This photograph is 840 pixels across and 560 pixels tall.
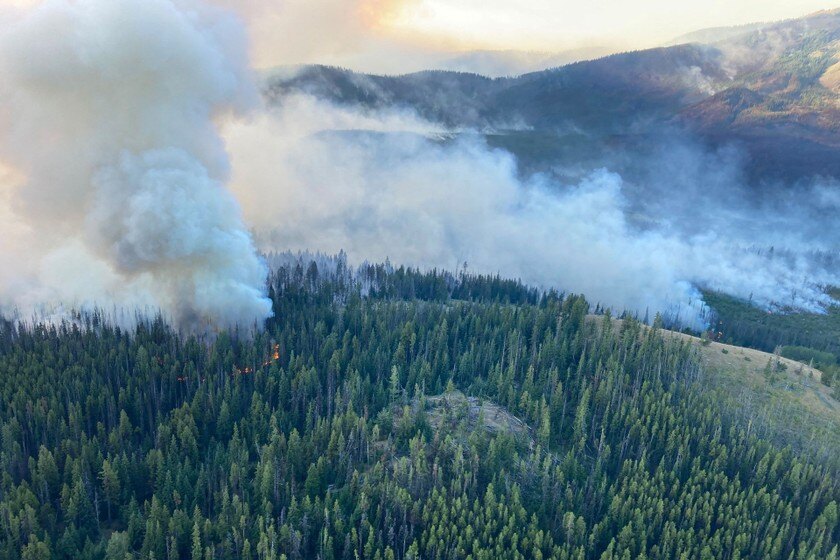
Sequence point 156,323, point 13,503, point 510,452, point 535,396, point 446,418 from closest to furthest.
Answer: point 13,503
point 510,452
point 446,418
point 535,396
point 156,323

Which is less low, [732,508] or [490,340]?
[490,340]

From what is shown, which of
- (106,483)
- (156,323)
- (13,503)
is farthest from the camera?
(156,323)

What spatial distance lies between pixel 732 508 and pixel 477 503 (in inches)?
1893

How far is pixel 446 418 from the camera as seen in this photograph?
150m

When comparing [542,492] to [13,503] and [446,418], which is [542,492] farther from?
[13,503]

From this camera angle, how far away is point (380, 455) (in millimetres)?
136625

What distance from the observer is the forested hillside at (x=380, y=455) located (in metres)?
116

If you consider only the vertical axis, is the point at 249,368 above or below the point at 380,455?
above

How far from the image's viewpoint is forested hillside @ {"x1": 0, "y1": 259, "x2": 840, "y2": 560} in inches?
4555

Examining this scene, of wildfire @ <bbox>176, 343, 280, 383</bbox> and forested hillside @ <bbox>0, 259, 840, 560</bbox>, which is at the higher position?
wildfire @ <bbox>176, 343, 280, 383</bbox>

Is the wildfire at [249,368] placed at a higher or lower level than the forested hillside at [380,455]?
higher

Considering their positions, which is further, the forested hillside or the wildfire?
the wildfire

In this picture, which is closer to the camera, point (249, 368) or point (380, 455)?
point (380, 455)

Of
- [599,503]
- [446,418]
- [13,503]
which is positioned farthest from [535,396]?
[13,503]
